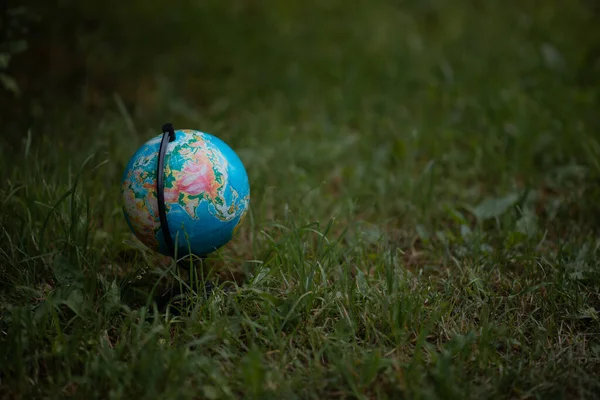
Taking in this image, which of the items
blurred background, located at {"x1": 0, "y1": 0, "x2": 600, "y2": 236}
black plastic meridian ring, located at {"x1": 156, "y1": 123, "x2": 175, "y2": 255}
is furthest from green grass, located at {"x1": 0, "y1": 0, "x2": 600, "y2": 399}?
black plastic meridian ring, located at {"x1": 156, "y1": 123, "x2": 175, "y2": 255}

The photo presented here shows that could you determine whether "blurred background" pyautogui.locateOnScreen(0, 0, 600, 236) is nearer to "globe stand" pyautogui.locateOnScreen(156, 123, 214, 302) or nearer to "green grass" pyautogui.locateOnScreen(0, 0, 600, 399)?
"green grass" pyautogui.locateOnScreen(0, 0, 600, 399)

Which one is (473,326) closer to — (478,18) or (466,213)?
(466,213)

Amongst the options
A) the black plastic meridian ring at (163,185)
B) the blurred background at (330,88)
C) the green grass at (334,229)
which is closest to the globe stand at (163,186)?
the black plastic meridian ring at (163,185)

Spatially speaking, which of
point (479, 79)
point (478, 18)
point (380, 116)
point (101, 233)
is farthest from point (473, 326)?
point (478, 18)

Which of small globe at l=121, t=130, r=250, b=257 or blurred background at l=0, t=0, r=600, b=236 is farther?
blurred background at l=0, t=0, r=600, b=236

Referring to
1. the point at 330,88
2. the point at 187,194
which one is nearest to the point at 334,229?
the point at 187,194

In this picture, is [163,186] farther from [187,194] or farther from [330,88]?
[330,88]
